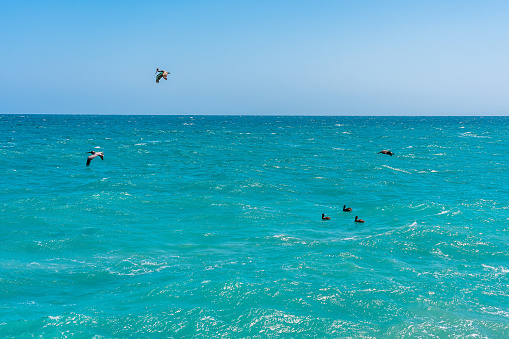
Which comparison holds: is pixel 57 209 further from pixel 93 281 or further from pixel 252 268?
pixel 252 268

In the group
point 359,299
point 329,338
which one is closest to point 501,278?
point 359,299

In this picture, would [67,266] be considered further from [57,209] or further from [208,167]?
[208,167]

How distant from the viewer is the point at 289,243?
24.7 m

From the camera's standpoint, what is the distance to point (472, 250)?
78.5 ft

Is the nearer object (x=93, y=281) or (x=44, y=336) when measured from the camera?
(x=44, y=336)

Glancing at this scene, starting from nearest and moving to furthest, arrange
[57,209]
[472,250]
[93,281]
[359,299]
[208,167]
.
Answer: [359,299] → [93,281] → [472,250] → [57,209] → [208,167]

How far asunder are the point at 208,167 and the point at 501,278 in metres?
36.9

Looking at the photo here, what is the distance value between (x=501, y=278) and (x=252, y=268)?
38.9ft

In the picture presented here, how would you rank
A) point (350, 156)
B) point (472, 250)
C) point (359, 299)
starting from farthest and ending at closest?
1. point (350, 156)
2. point (472, 250)
3. point (359, 299)

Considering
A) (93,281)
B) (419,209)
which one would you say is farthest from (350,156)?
(93,281)

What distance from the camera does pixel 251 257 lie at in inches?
892

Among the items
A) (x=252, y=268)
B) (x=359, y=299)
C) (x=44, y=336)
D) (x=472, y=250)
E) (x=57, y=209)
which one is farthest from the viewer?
(x=57, y=209)

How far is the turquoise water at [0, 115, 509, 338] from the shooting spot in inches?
651

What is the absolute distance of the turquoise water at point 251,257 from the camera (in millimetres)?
16547
